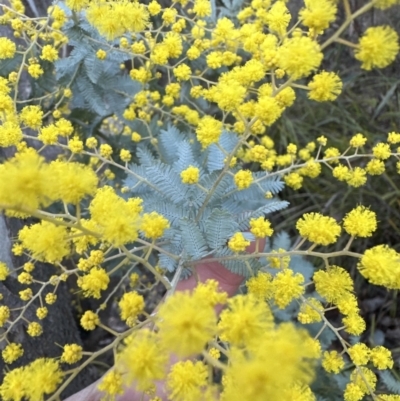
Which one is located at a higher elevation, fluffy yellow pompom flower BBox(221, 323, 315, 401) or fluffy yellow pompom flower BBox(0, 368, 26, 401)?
fluffy yellow pompom flower BBox(221, 323, 315, 401)

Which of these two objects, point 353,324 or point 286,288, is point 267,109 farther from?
point 353,324

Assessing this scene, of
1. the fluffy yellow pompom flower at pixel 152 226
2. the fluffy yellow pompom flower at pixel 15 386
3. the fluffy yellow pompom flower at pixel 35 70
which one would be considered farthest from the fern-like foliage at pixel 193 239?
the fluffy yellow pompom flower at pixel 35 70

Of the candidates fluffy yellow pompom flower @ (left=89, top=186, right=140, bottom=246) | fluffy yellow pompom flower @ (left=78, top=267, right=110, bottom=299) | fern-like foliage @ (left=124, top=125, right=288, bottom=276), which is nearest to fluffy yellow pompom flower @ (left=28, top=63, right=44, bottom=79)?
fern-like foliage @ (left=124, top=125, right=288, bottom=276)

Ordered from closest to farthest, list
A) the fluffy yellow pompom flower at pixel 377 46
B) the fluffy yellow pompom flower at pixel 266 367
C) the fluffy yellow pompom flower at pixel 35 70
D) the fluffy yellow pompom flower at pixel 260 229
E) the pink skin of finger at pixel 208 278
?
the fluffy yellow pompom flower at pixel 266 367 < the fluffy yellow pompom flower at pixel 377 46 < the fluffy yellow pompom flower at pixel 260 229 < the pink skin of finger at pixel 208 278 < the fluffy yellow pompom flower at pixel 35 70

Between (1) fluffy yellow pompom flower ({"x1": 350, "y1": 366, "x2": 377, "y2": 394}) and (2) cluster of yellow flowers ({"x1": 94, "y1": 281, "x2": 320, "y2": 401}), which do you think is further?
(1) fluffy yellow pompom flower ({"x1": 350, "y1": 366, "x2": 377, "y2": 394})

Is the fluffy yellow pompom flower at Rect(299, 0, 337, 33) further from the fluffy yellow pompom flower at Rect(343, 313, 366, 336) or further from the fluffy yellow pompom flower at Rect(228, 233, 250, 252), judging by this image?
the fluffy yellow pompom flower at Rect(343, 313, 366, 336)

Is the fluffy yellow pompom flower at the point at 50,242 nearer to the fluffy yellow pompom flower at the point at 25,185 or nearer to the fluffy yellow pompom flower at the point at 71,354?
the fluffy yellow pompom flower at the point at 25,185
